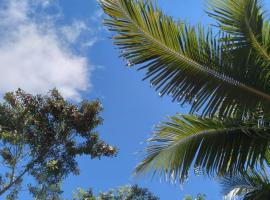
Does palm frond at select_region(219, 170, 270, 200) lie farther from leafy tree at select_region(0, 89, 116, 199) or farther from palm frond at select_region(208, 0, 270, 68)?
leafy tree at select_region(0, 89, 116, 199)

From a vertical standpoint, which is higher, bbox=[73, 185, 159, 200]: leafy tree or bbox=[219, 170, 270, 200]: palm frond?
bbox=[73, 185, 159, 200]: leafy tree

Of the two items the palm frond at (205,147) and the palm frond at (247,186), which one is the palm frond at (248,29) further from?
the palm frond at (247,186)

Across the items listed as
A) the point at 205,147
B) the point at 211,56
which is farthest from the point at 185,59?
the point at 205,147

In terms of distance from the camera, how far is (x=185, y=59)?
4707mm

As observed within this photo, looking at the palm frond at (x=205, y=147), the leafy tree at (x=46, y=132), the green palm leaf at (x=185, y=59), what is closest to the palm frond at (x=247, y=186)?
the palm frond at (x=205, y=147)

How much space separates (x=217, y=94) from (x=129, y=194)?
746 inches

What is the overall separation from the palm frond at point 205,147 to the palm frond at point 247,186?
1.10 ft

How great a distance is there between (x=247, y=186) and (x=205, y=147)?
245 cm

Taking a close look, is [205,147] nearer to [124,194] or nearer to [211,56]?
[211,56]

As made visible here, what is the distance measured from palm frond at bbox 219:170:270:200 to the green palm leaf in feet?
3.32

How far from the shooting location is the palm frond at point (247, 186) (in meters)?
5.15

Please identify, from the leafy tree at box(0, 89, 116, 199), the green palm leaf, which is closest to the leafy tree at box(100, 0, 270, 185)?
the green palm leaf

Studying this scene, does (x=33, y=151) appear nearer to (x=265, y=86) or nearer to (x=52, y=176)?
(x=52, y=176)

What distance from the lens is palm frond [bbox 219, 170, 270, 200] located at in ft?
16.9
